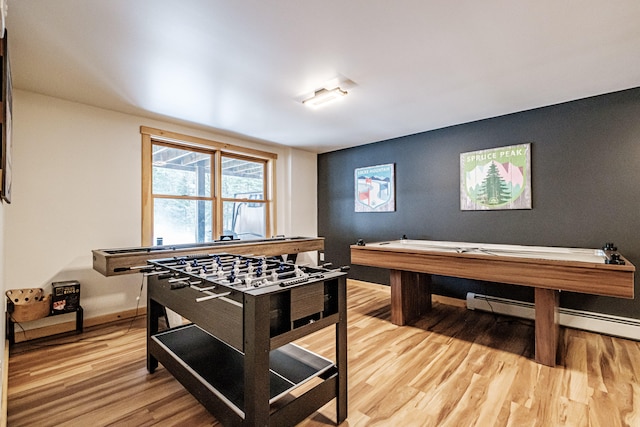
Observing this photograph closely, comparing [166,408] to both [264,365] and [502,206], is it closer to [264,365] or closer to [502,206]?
[264,365]

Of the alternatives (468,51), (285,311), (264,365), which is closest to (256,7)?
(468,51)

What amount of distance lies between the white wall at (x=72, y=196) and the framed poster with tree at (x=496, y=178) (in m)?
3.93

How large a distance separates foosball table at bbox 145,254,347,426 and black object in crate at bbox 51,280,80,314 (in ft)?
4.55

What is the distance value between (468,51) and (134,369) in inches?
138

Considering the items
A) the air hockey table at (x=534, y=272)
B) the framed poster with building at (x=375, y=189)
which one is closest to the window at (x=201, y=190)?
the framed poster with building at (x=375, y=189)

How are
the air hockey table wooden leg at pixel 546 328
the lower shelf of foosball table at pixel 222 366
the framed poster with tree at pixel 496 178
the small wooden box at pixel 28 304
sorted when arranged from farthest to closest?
the framed poster with tree at pixel 496 178, the small wooden box at pixel 28 304, the air hockey table wooden leg at pixel 546 328, the lower shelf of foosball table at pixel 222 366

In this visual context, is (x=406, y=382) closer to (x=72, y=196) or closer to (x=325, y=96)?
(x=325, y=96)

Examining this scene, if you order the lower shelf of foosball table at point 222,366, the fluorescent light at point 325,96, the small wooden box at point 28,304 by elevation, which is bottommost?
the lower shelf of foosball table at point 222,366

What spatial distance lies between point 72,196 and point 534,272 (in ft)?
14.5

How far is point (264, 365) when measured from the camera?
1.39m

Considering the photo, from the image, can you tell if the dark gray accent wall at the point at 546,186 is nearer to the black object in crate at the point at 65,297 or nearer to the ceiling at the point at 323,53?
the ceiling at the point at 323,53

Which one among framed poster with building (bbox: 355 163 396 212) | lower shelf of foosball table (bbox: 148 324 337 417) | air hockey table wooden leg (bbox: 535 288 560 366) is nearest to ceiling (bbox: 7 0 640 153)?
framed poster with building (bbox: 355 163 396 212)

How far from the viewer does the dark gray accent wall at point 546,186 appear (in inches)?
112

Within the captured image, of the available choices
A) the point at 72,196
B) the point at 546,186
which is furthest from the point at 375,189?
the point at 72,196
